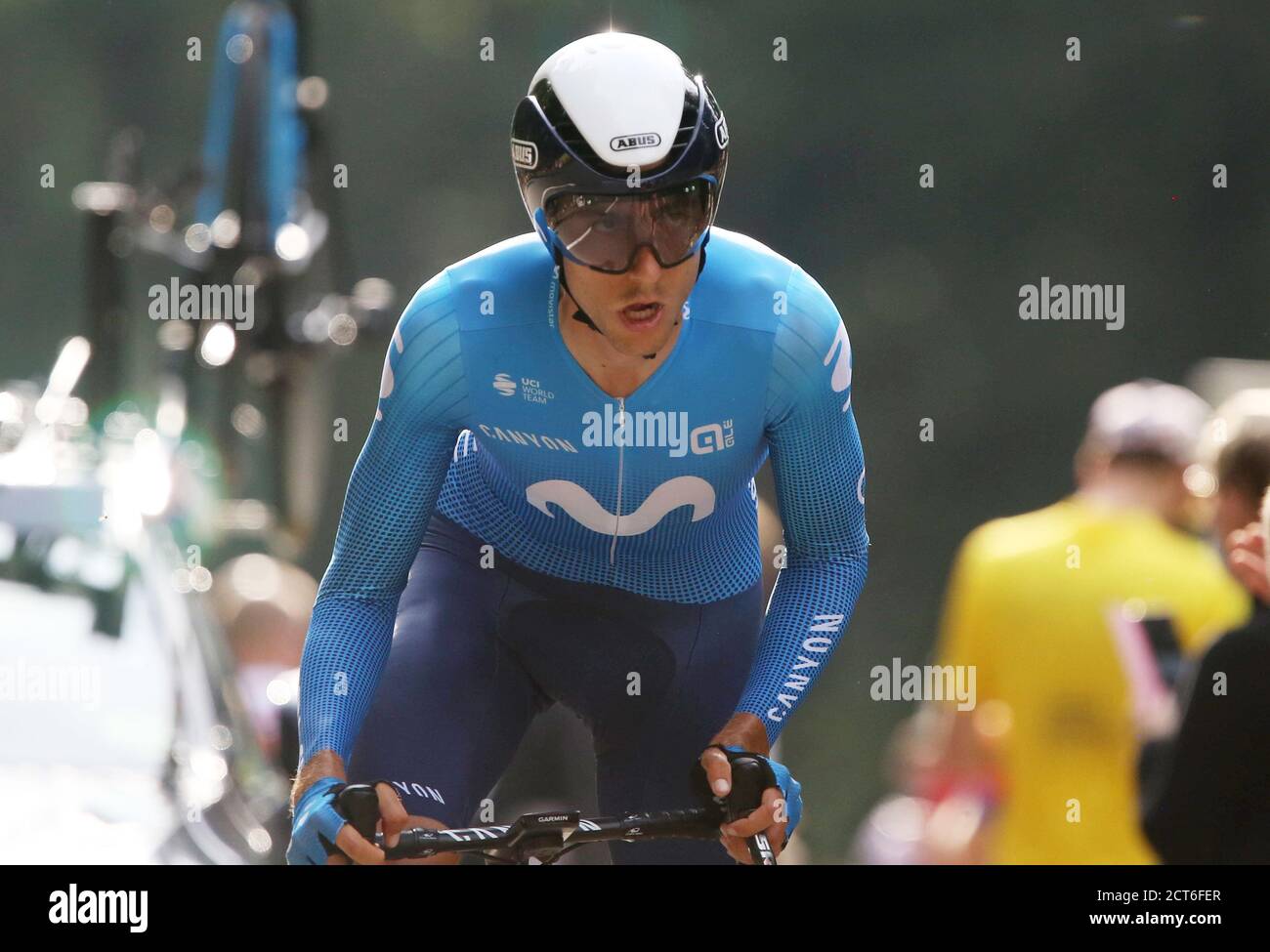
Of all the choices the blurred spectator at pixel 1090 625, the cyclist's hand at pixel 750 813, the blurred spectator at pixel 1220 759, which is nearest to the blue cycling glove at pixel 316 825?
the cyclist's hand at pixel 750 813

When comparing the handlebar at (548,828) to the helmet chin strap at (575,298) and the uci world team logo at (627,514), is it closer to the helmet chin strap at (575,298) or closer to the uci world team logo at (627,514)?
the uci world team logo at (627,514)

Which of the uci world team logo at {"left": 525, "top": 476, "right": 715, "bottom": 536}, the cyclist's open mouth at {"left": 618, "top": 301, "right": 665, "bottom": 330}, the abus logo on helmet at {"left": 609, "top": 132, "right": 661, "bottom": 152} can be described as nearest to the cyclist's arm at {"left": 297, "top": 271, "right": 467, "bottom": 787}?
the uci world team logo at {"left": 525, "top": 476, "right": 715, "bottom": 536}

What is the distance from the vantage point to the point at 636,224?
10.0ft

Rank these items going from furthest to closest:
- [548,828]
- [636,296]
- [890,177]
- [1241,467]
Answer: [890,177]
[1241,467]
[636,296]
[548,828]

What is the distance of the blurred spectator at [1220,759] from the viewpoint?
3.25 m

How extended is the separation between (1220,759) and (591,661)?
1191 millimetres

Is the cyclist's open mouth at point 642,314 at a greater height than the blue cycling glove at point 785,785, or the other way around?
the cyclist's open mouth at point 642,314

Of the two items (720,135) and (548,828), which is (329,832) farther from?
(720,135)

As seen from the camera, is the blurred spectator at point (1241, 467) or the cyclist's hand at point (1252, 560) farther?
the blurred spectator at point (1241, 467)

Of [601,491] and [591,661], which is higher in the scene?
[601,491]

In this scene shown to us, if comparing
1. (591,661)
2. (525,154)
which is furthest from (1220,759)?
(525,154)

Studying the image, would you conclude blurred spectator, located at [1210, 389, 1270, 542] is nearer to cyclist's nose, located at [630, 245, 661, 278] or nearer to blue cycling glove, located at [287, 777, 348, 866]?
cyclist's nose, located at [630, 245, 661, 278]

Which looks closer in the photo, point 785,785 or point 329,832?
point 329,832

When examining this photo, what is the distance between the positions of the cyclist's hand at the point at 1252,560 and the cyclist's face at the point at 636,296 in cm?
121
